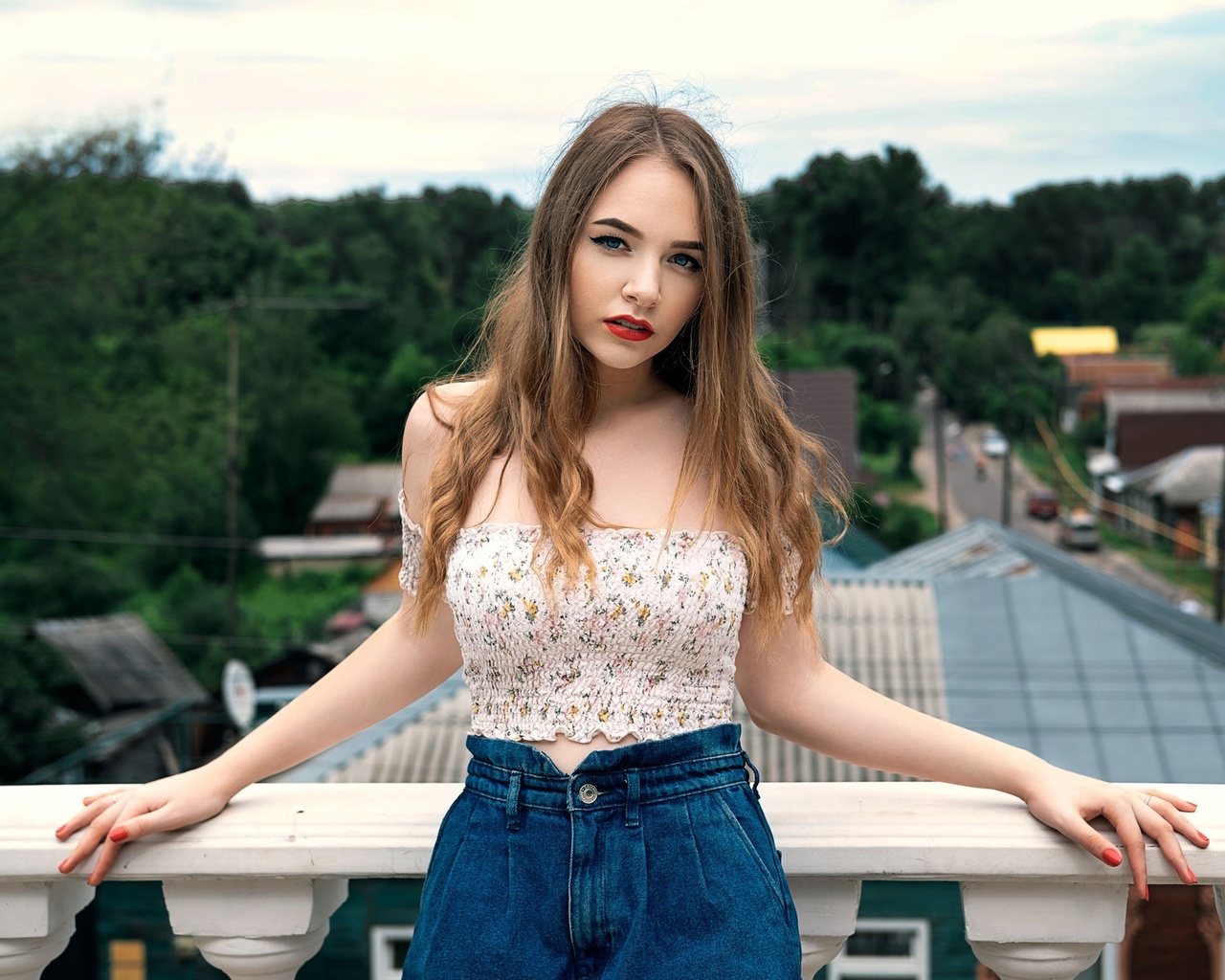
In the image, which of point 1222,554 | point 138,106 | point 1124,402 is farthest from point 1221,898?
point 138,106

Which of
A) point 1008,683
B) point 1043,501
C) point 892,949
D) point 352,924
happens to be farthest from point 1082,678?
point 1043,501

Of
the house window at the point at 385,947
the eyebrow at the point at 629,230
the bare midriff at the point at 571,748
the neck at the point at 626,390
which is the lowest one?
the house window at the point at 385,947

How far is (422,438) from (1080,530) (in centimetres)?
4080

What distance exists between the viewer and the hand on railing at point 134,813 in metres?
1.32

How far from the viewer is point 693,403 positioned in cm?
149

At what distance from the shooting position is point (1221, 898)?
1.34m

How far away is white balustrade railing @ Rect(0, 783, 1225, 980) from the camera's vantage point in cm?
130

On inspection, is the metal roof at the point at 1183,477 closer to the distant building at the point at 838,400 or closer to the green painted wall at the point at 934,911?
the distant building at the point at 838,400

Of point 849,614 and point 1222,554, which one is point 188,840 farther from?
point 1222,554

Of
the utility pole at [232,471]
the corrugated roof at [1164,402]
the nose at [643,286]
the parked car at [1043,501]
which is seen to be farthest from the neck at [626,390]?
the parked car at [1043,501]

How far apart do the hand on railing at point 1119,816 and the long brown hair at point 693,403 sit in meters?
0.32

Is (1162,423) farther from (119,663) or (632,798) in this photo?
(632,798)

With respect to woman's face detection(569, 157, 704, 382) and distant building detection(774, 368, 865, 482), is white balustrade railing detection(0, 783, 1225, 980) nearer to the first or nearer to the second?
woman's face detection(569, 157, 704, 382)

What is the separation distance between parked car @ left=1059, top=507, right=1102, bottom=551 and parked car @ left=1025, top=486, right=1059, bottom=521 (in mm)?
636
